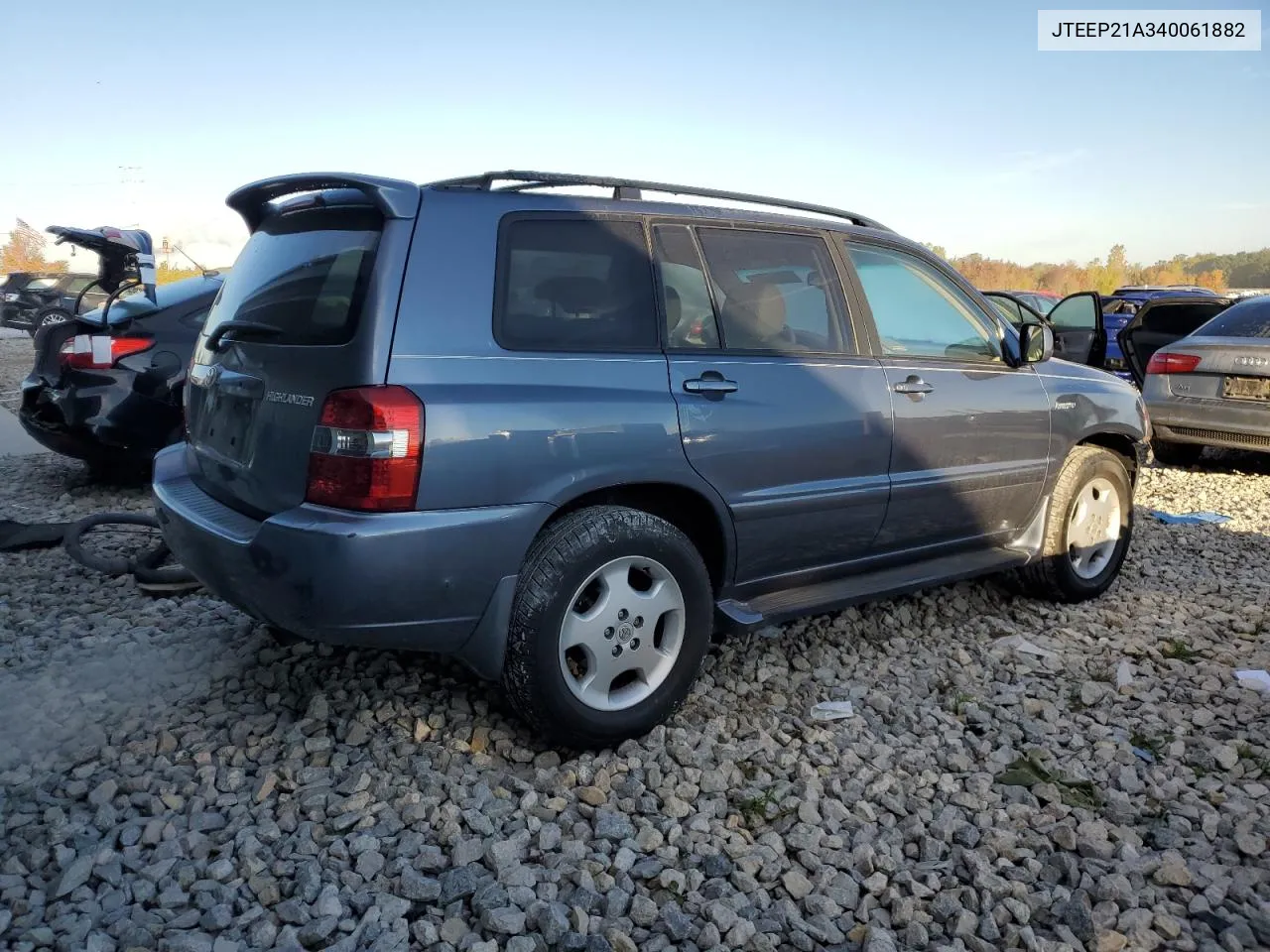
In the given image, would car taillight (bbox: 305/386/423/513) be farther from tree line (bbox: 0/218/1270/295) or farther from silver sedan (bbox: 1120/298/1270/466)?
tree line (bbox: 0/218/1270/295)

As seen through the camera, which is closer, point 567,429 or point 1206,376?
point 567,429

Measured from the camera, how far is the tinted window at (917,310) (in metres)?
3.87

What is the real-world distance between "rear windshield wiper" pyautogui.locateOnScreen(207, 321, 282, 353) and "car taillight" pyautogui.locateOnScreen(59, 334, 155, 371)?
322 cm

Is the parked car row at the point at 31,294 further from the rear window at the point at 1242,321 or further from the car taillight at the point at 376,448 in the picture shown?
the car taillight at the point at 376,448

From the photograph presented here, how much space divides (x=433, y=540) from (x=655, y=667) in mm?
939

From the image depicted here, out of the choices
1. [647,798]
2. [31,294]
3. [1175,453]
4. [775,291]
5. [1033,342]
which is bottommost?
[647,798]

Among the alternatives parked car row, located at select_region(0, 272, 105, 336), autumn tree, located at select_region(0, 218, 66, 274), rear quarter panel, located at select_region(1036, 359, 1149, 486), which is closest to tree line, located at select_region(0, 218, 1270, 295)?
autumn tree, located at select_region(0, 218, 66, 274)

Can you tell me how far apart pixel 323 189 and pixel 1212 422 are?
7.29 metres

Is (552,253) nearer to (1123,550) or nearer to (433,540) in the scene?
(433,540)

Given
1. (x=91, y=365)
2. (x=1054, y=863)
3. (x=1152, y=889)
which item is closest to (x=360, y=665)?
(x=1054, y=863)

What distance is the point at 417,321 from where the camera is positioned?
8.93 feet

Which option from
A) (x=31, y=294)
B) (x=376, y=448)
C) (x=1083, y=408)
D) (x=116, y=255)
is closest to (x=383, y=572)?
(x=376, y=448)

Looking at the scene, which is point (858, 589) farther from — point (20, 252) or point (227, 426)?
point (20, 252)

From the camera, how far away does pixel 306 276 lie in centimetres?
304
